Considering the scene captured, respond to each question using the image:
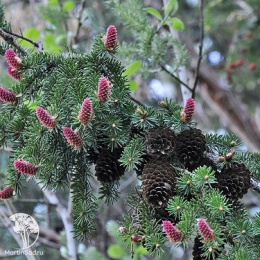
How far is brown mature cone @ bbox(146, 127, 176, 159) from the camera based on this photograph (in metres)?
0.98

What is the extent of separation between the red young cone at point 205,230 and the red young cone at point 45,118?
0.32 meters

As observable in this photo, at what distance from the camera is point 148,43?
1636mm

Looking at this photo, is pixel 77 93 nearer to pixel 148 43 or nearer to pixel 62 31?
pixel 148 43

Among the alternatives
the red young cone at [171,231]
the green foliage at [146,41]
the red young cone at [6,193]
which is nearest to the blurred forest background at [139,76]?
the green foliage at [146,41]

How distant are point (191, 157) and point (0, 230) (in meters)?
1.87

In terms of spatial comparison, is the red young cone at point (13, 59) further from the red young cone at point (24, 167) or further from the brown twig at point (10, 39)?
the red young cone at point (24, 167)

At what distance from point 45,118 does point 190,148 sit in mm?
302

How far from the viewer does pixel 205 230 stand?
827 millimetres

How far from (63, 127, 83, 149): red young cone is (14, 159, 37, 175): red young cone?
3.8 inches

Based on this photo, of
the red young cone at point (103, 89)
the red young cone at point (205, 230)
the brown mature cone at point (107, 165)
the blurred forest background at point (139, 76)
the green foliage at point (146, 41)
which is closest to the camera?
the red young cone at point (205, 230)

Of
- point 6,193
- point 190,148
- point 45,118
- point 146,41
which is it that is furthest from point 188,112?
point 146,41

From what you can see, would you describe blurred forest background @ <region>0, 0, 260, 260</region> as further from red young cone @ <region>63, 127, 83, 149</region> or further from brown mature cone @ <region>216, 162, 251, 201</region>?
red young cone @ <region>63, 127, 83, 149</region>

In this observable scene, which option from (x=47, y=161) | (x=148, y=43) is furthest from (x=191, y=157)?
(x=148, y=43)

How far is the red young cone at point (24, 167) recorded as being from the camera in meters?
0.93
